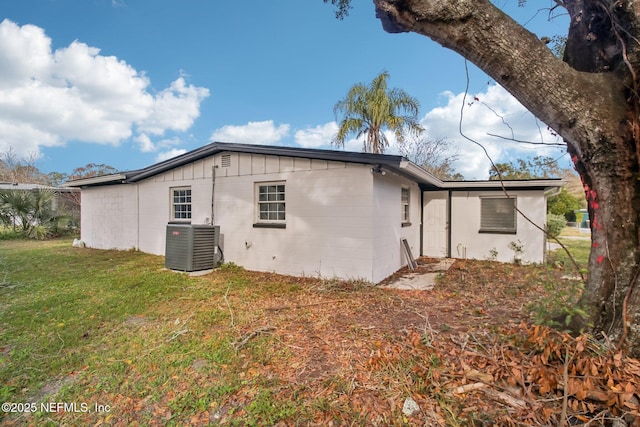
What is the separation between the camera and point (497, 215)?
9.10 metres

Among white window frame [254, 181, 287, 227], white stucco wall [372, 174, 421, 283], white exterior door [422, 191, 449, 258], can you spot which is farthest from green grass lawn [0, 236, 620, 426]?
white exterior door [422, 191, 449, 258]

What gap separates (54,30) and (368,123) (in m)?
11.8

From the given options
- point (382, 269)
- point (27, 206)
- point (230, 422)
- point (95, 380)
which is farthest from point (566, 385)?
point (27, 206)

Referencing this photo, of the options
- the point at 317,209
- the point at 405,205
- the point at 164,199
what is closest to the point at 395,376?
the point at 317,209

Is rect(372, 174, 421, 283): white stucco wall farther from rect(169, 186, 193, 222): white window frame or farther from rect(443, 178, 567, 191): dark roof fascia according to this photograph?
rect(169, 186, 193, 222): white window frame

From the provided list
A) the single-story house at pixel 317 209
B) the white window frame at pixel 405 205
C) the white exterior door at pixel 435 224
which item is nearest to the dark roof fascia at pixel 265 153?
the single-story house at pixel 317 209

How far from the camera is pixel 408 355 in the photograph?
2797 millimetres

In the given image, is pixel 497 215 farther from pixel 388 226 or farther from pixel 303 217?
pixel 303 217

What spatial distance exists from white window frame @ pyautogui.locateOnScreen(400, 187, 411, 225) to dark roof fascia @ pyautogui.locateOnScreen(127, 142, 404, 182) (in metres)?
1.93

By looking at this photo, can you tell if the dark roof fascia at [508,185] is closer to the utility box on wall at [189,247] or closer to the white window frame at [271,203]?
the white window frame at [271,203]

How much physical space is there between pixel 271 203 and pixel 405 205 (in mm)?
3905

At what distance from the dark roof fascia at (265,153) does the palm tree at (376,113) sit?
784 cm

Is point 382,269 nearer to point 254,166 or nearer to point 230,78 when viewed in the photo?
point 254,166

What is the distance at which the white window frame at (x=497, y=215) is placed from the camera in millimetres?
8875
